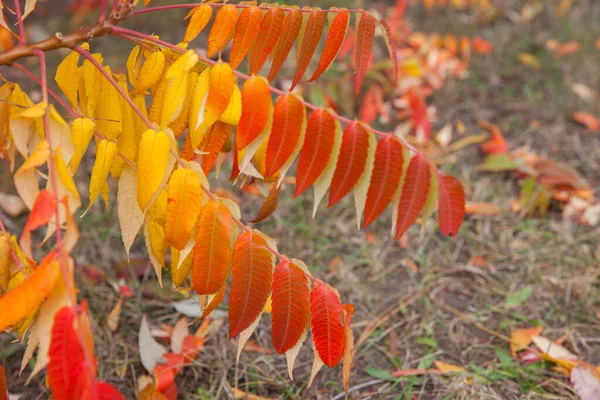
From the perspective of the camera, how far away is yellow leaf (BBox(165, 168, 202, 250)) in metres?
0.81

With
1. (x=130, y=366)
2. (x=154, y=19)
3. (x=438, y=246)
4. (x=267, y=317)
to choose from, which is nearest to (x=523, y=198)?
(x=438, y=246)

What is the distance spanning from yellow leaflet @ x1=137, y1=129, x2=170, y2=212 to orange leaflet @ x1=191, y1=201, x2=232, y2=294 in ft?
0.27

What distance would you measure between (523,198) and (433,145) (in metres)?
0.56

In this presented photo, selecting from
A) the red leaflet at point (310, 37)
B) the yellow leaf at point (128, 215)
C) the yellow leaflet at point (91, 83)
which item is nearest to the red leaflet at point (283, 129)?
the red leaflet at point (310, 37)

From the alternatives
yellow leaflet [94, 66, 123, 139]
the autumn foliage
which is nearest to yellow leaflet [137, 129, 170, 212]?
the autumn foliage

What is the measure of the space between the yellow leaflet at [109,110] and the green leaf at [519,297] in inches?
47.0

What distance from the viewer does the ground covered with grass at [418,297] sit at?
Result: 1358 millimetres

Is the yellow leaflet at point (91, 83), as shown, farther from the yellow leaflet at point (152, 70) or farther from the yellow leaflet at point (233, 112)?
the yellow leaflet at point (233, 112)

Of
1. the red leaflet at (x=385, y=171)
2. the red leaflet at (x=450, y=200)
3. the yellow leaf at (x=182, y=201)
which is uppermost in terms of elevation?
the yellow leaf at (x=182, y=201)

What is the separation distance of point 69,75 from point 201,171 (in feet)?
1.12

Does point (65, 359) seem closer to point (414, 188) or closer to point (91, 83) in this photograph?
point (91, 83)

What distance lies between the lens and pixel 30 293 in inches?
24.4

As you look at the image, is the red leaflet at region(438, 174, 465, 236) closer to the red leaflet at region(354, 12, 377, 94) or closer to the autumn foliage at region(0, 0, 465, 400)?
the autumn foliage at region(0, 0, 465, 400)

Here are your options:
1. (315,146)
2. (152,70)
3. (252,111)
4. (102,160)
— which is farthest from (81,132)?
(315,146)
